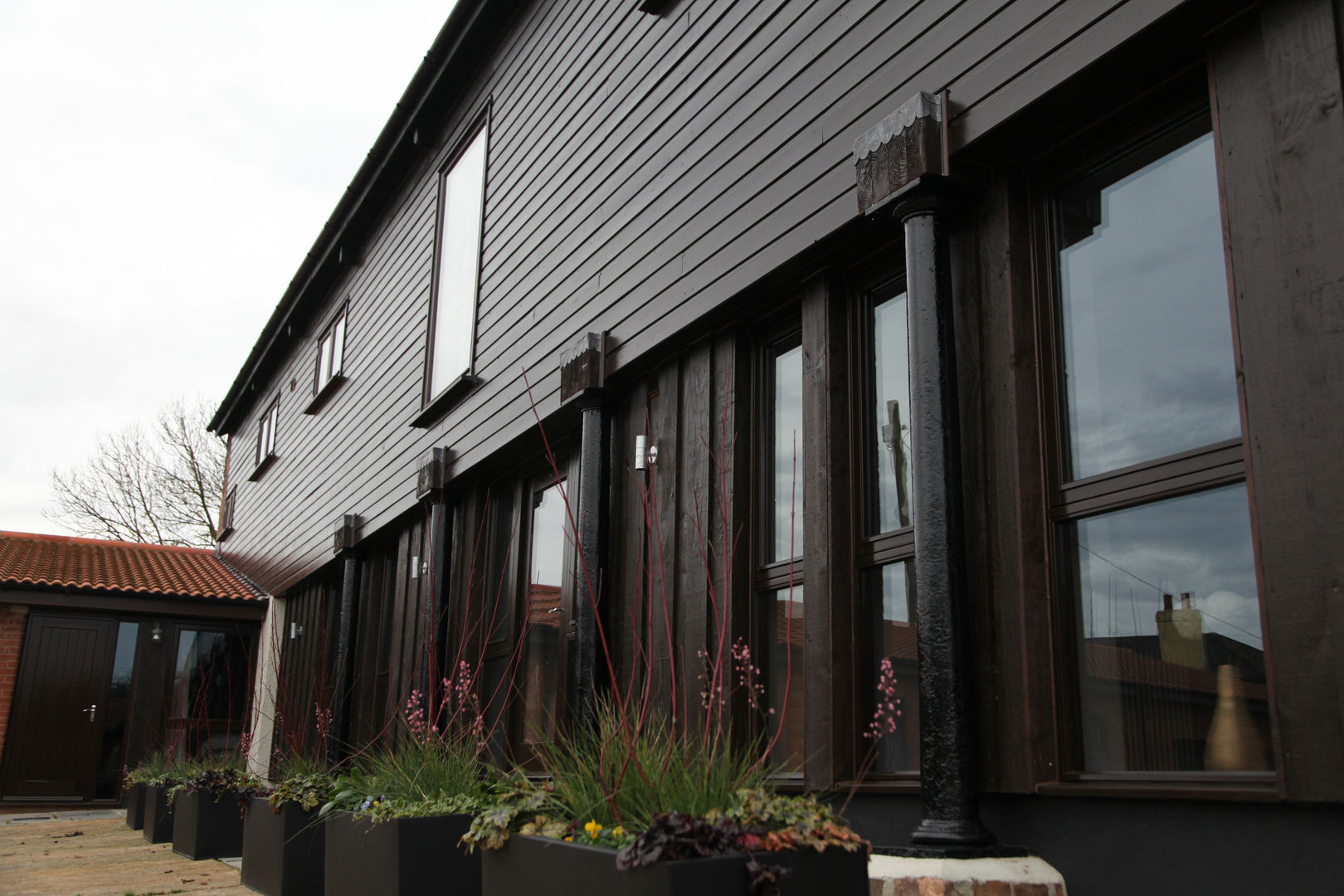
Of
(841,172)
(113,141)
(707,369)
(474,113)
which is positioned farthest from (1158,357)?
(113,141)

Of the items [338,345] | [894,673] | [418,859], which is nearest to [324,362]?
[338,345]

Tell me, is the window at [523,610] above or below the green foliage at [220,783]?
above

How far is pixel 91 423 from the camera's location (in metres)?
24.5

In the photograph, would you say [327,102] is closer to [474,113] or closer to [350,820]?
[474,113]

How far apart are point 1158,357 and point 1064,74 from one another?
2.52ft

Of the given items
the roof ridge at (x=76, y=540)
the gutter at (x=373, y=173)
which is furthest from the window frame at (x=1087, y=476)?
the roof ridge at (x=76, y=540)

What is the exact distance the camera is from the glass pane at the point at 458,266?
725 centimetres

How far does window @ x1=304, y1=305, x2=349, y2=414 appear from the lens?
34.0 ft

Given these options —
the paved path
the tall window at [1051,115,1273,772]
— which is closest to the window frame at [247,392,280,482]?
the paved path

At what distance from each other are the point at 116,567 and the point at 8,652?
7.23 ft

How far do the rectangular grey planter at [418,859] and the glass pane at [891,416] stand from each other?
5.38ft

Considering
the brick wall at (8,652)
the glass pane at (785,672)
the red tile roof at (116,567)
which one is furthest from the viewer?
the red tile roof at (116,567)

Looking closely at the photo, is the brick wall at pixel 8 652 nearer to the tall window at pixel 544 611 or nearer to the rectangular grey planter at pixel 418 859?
the tall window at pixel 544 611

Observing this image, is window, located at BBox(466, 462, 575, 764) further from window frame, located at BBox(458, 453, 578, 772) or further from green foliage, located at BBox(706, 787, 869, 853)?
green foliage, located at BBox(706, 787, 869, 853)
